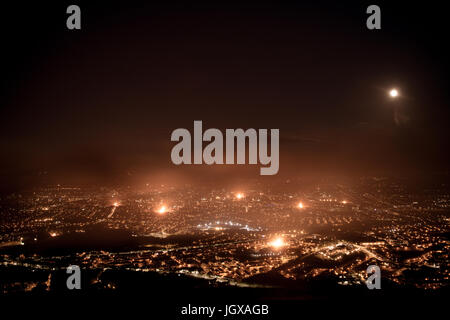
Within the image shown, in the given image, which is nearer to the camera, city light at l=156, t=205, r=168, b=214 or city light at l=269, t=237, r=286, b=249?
city light at l=269, t=237, r=286, b=249

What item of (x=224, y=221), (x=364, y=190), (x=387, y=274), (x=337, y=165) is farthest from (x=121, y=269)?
(x=337, y=165)

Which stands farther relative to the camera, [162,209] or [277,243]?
[162,209]

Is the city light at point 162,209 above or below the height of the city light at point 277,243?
above

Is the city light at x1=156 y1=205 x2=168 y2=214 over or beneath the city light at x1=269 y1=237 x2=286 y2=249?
over

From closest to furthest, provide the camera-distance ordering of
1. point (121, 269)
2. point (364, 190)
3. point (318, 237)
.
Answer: point (121, 269) < point (318, 237) < point (364, 190)

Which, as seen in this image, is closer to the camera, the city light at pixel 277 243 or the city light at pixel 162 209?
the city light at pixel 277 243

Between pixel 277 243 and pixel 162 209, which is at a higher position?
pixel 162 209

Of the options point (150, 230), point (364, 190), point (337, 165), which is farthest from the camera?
point (337, 165)

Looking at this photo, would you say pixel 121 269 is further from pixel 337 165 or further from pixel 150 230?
pixel 337 165
